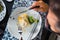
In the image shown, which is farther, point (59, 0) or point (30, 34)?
point (30, 34)

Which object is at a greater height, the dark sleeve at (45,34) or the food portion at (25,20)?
the food portion at (25,20)

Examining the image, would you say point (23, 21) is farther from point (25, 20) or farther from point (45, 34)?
point (45, 34)

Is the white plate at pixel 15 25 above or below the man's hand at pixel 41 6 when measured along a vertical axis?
below

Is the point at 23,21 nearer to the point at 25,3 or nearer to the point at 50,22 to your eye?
the point at 25,3

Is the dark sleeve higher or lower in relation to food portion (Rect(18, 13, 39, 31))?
lower

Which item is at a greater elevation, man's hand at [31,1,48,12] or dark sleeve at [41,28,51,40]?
man's hand at [31,1,48,12]

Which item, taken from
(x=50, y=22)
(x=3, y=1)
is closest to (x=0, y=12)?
(x=3, y=1)

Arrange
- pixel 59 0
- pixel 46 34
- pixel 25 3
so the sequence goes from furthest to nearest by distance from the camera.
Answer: pixel 25 3 → pixel 46 34 → pixel 59 0

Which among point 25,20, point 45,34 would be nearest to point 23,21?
point 25,20

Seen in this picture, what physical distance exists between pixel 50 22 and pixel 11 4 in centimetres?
43

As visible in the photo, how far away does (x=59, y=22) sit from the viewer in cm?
49

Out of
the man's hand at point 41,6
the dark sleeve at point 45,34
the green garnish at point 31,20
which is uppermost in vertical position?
the man's hand at point 41,6

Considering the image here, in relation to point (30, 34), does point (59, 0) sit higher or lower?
higher

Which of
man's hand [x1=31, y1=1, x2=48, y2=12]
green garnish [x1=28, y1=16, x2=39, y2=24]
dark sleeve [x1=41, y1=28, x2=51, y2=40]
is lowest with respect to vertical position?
dark sleeve [x1=41, y1=28, x2=51, y2=40]
